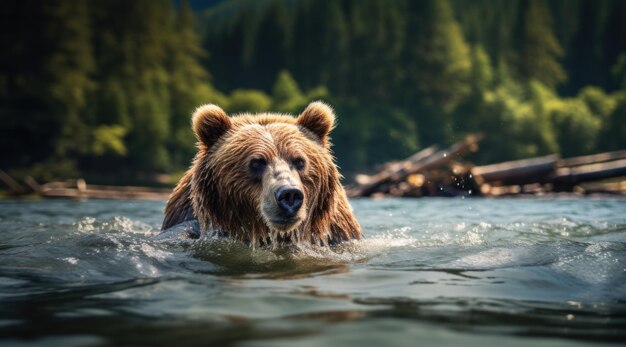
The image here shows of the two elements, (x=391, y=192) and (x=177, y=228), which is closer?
(x=177, y=228)

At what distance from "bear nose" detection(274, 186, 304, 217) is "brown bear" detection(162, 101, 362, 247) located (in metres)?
0.05

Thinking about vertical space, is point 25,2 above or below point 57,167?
above

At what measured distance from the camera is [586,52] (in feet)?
331

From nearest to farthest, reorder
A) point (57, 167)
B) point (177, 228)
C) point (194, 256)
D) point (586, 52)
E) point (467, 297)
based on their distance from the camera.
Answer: point (467, 297), point (194, 256), point (177, 228), point (57, 167), point (586, 52)

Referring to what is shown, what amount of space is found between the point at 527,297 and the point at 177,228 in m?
3.53

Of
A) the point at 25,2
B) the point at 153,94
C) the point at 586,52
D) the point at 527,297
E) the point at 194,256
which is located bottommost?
the point at 527,297

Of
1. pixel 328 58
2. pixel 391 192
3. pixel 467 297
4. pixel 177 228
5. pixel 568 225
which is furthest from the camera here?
pixel 328 58

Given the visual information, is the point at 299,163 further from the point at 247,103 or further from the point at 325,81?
the point at 325,81

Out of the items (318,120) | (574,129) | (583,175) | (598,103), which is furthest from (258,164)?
(598,103)

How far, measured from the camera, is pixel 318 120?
673 centimetres

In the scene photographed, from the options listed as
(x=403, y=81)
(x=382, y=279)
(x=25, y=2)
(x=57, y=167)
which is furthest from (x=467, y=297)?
(x=403, y=81)

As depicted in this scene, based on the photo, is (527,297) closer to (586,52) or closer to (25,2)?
(25,2)

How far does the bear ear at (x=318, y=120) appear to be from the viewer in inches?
264

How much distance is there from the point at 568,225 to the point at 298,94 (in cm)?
7061
